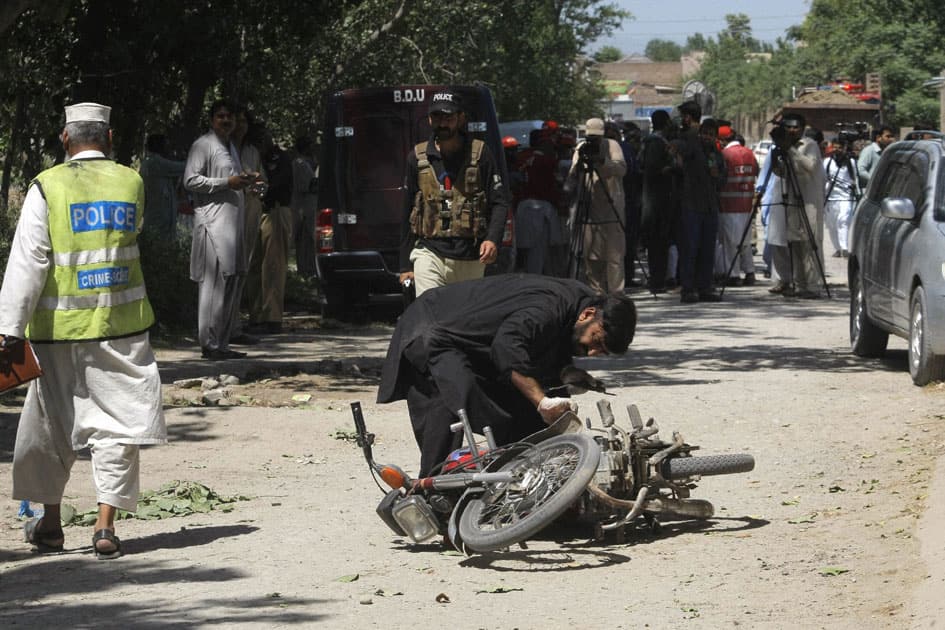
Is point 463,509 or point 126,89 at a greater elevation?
point 126,89

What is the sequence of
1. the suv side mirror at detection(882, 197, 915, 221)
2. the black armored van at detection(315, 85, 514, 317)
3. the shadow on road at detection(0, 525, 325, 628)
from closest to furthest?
the shadow on road at detection(0, 525, 325, 628) → the suv side mirror at detection(882, 197, 915, 221) → the black armored van at detection(315, 85, 514, 317)

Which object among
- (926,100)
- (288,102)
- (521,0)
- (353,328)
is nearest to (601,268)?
(353,328)

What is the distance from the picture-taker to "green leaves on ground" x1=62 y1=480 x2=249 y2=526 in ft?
25.9

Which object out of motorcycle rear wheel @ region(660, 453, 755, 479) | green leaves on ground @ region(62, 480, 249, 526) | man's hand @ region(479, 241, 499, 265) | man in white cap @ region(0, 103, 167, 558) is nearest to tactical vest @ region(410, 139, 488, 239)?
man's hand @ region(479, 241, 499, 265)

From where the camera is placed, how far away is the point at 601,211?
17156 mm

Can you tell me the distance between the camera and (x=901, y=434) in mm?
9906

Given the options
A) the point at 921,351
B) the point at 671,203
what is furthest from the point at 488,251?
the point at 671,203

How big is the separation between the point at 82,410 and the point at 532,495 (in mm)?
1881

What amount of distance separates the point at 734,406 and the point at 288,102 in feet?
64.4

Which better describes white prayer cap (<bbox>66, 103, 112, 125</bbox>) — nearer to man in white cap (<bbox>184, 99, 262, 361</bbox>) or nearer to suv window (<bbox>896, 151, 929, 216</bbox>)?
man in white cap (<bbox>184, 99, 262, 361</bbox>)

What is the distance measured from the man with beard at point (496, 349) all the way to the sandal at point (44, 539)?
1.45 m

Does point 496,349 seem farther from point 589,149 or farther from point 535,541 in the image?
point 589,149

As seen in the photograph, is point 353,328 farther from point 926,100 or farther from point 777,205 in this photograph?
point 926,100

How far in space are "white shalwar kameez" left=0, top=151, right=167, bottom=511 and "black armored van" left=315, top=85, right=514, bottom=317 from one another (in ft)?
30.6
